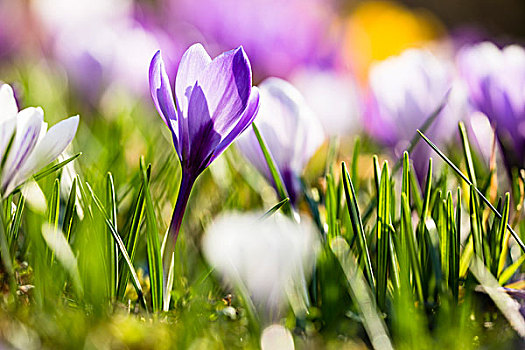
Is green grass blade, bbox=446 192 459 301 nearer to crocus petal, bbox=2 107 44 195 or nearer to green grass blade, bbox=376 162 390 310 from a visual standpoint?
green grass blade, bbox=376 162 390 310

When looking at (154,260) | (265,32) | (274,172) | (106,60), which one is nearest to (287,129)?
(274,172)

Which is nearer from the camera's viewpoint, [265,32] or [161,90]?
[161,90]

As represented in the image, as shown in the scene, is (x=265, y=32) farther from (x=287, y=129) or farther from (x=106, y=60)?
(x=287, y=129)

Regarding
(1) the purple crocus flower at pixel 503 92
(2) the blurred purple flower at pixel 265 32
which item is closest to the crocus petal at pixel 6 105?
(1) the purple crocus flower at pixel 503 92

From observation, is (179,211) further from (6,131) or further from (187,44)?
(187,44)

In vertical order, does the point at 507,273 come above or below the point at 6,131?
below

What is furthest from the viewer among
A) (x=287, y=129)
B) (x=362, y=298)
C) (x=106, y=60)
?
(x=106, y=60)

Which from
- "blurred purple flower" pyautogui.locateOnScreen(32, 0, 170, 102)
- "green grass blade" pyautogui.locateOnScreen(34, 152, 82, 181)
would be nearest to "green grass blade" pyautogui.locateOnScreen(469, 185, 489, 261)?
"green grass blade" pyautogui.locateOnScreen(34, 152, 82, 181)

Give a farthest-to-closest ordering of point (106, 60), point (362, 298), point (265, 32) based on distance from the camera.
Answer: point (265, 32) < point (106, 60) < point (362, 298)
